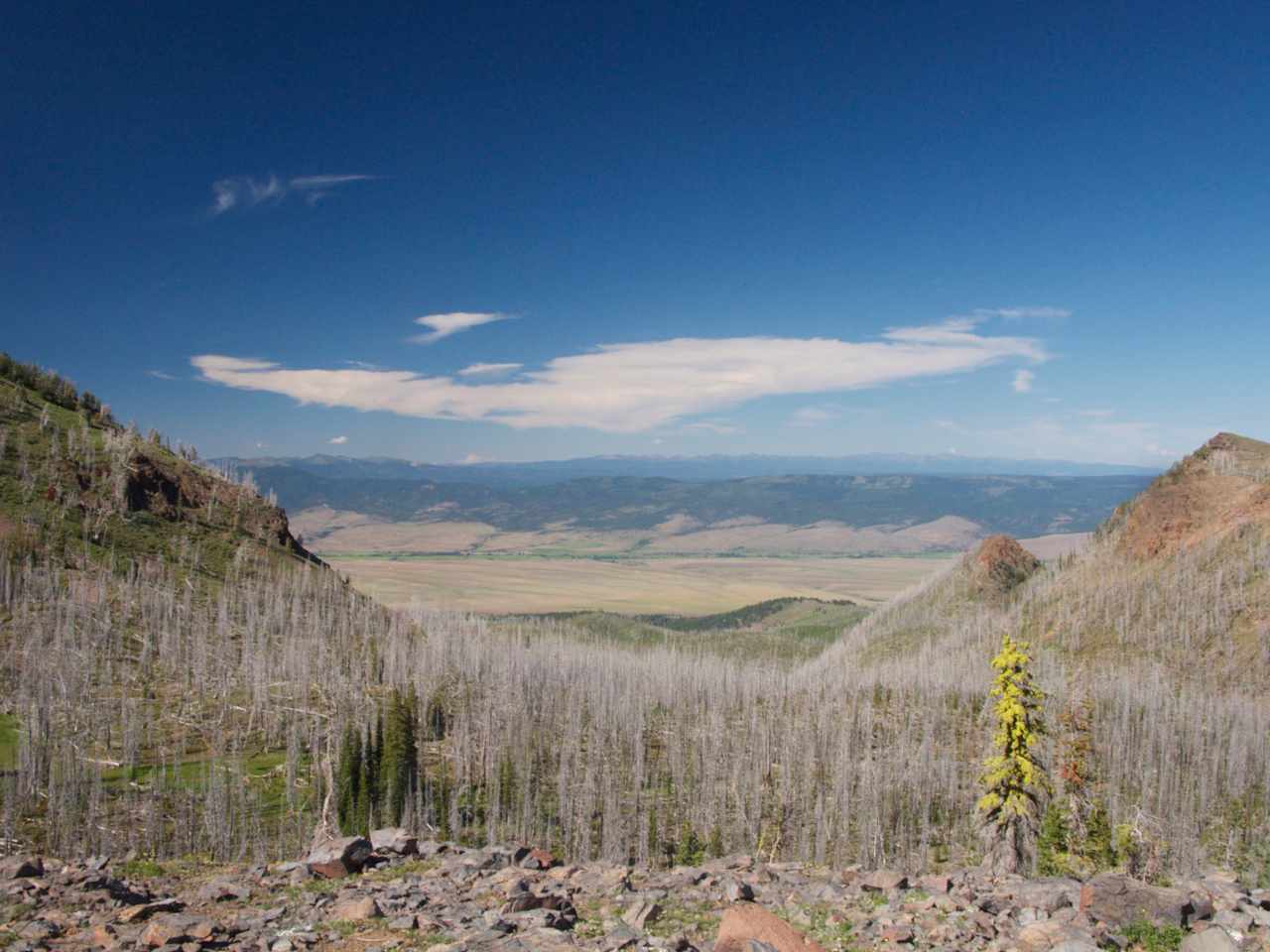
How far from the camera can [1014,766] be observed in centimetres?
4138

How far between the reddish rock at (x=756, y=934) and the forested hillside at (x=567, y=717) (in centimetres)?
3888

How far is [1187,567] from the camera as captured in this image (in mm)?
120688

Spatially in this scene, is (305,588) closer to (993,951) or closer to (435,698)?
(435,698)

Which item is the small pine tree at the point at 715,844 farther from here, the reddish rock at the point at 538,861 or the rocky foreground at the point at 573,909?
the rocky foreground at the point at 573,909

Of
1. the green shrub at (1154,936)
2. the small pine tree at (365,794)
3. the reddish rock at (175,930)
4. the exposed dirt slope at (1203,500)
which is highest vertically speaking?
the exposed dirt slope at (1203,500)

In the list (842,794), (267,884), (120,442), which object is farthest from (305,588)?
(267,884)

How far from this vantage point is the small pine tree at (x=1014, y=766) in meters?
41.1

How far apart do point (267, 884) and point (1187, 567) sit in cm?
13654

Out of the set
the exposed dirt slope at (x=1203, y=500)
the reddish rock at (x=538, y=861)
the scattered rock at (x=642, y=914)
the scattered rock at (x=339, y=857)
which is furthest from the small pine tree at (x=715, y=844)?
the exposed dirt slope at (x=1203, y=500)

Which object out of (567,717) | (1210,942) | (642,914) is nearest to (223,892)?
(642,914)

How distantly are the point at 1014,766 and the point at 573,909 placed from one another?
2819 centimetres

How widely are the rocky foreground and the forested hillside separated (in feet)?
100

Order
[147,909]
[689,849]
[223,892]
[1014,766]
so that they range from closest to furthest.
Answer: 1. [147,909]
2. [223,892]
3. [1014,766]
4. [689,849]

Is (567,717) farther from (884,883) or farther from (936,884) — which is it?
(936,884)
